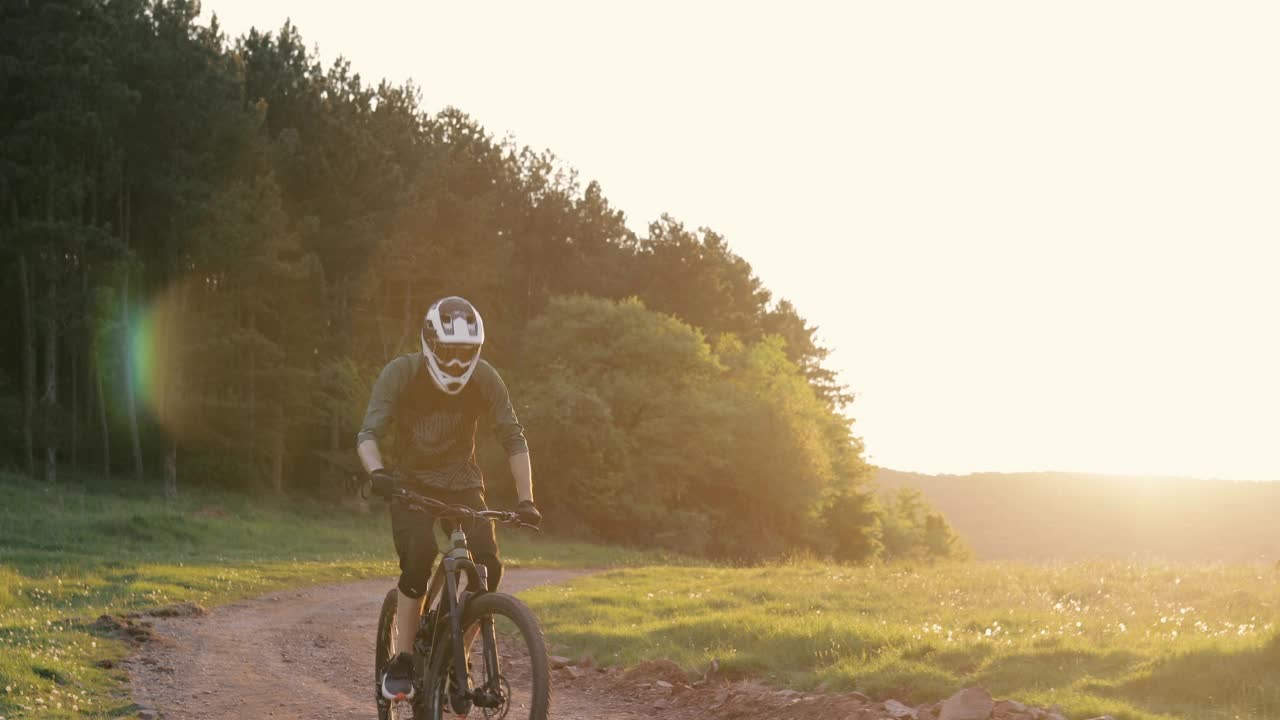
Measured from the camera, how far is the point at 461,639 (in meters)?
6.89

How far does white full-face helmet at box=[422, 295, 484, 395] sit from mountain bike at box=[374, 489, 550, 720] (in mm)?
813

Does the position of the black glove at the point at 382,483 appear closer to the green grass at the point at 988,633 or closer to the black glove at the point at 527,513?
the black glove at the point at 527,513

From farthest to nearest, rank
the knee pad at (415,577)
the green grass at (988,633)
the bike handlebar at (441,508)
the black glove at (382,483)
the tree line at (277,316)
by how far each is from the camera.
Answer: the tree line at (277,316), the green grass at (988,633), the knee pad at (415,577), the bike handlebar at (441,508), the black glove at (382,483)

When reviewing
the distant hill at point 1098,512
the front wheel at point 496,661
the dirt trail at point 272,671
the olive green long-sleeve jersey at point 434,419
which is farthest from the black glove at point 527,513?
the distant hill at point 1098,512

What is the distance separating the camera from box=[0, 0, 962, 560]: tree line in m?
46.9

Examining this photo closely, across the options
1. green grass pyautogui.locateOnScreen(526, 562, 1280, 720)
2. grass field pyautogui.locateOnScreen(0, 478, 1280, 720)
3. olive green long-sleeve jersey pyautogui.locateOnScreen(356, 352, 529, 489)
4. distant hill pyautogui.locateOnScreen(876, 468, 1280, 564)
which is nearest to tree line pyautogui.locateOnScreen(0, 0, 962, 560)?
grass field pyautogui.locateOnScreen(0, 478, 1280, 720)

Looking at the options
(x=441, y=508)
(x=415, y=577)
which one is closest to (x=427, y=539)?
(x=415, y=577)

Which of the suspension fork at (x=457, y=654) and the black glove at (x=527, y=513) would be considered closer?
the suspension fork at (x=457, y=654)

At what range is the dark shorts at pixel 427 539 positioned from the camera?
23.7 ft

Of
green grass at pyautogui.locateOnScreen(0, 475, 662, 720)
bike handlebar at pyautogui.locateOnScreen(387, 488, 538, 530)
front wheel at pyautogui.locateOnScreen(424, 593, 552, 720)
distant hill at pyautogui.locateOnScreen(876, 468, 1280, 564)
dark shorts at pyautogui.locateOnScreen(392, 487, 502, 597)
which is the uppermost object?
bike handlebar at pyautogui.locateOnScreen(387, 488, 538, 530)

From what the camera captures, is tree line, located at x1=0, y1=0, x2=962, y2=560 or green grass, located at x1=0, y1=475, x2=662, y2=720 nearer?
green grass, located at x1=0, y1=475, x2=662, y2=720

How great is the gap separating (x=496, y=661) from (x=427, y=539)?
99 centimetres

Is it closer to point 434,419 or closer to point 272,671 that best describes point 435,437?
point 434,419

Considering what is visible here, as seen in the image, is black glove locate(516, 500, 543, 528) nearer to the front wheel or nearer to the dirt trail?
the front wheel
